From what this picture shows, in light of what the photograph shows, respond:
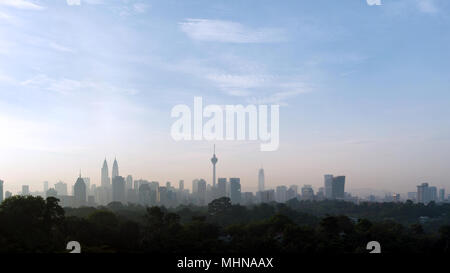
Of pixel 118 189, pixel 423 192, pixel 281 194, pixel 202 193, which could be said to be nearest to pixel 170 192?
pixel 202 193

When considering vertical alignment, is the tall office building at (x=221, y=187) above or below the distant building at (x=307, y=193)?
above

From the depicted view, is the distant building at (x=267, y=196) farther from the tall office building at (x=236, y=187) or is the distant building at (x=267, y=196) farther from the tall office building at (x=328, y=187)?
the tall office building at (x=236, y=187)

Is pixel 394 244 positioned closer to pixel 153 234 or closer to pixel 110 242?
pixel 153 234

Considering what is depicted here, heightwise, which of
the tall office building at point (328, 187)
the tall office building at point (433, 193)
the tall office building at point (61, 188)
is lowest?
the tall office building at point (433, 193)

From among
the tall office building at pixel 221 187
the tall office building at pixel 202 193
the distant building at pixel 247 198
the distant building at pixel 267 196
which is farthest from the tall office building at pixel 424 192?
the tall office building at pixel 202 193

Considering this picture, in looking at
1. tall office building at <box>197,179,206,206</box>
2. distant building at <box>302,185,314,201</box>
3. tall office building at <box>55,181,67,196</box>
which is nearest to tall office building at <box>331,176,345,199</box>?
distant building at <box>302,185,314,201</box>
